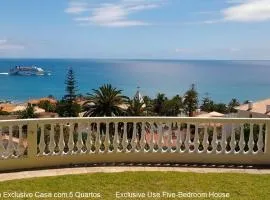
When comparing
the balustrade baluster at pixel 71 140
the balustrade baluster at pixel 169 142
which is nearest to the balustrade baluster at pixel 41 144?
the balustrade baluster at pixel 71 140

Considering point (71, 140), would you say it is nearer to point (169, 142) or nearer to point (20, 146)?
point (20, 146)

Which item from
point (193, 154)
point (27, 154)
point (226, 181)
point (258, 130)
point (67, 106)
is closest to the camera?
point (226, 181)

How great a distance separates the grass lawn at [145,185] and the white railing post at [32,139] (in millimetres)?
912

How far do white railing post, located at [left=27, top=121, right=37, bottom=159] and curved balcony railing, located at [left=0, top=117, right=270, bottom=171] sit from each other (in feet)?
0.14

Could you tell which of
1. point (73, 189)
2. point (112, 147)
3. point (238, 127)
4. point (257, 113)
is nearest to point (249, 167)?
point (238, 127)

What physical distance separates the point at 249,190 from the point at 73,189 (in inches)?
→ 100

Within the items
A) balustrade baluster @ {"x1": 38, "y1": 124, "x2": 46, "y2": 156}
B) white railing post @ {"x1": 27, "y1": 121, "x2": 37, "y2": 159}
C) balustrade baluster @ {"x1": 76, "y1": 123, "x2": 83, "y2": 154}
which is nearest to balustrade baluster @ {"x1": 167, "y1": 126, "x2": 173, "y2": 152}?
balustrade baluster @ {"x1": 76, "y1": 123, "x2": 83, "y2": 154}

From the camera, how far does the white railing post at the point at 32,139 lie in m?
7.43

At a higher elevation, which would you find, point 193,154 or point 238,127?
point 238,127

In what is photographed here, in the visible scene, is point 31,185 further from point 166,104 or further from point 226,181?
point 166,104

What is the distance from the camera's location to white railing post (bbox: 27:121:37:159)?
7425 mm

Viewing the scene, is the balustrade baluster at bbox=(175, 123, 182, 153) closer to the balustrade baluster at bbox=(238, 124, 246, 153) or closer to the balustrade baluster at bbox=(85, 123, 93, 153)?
the balustrade baluster at bbox=(238, 124, 246, 153)

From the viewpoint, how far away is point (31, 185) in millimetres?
6293

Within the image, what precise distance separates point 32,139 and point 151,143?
216 centimetres
